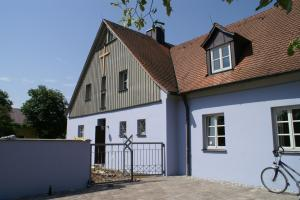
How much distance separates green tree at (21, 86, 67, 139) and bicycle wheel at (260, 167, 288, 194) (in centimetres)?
3467

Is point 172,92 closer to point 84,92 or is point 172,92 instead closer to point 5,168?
point 5,168

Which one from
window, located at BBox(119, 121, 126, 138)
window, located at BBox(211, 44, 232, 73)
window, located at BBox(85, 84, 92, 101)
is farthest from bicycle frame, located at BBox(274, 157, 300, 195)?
window, located at BBox(85, 84, 92, 101)

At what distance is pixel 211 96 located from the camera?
12.6 m

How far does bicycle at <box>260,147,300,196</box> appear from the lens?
9.57m

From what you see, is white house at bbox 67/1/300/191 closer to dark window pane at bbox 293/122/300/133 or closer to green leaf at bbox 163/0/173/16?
dark window pane at bbox 293/122/300/133

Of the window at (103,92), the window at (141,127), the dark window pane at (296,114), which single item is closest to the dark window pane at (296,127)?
the dark window pane at (296,114)

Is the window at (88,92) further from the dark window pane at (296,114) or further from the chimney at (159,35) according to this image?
the dark window pane at (296,114)

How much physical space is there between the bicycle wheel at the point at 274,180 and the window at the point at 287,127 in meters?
0.86

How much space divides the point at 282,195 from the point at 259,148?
74.4 inches

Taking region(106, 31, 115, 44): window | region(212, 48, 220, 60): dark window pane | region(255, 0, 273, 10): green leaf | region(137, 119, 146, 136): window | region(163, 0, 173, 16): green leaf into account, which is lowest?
region(137, 119, 146, 136): window

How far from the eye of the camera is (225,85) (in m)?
Answer: 11.8

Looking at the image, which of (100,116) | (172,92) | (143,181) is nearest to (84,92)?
(100,116)

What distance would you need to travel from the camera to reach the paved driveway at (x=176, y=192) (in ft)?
28.6

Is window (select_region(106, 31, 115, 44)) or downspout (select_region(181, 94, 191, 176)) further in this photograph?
window (select_region(106, 31, 115, 44))
